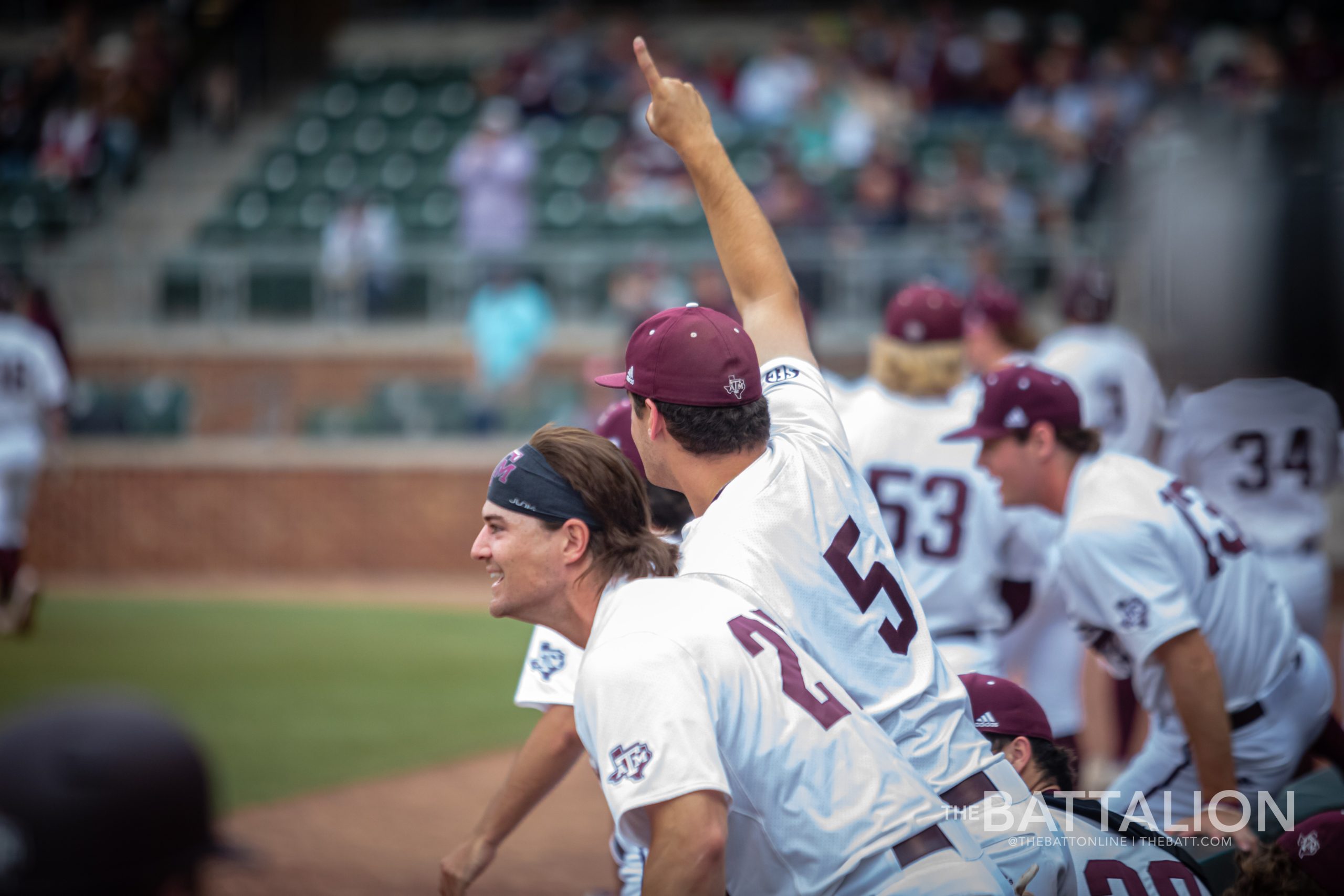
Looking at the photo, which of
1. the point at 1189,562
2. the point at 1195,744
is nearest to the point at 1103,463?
the point at 1189,562

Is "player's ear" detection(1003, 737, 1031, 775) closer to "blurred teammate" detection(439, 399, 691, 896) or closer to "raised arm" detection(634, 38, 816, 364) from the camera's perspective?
"blurred teammate" detection(439, 399, 691, 896)

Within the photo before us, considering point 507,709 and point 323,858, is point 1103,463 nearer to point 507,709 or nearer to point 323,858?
point 323,858

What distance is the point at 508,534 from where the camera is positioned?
2.63 meters

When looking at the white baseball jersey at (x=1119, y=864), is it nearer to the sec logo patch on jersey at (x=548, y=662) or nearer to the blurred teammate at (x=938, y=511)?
the sec logo patch on jersey at (x=548, y=662)

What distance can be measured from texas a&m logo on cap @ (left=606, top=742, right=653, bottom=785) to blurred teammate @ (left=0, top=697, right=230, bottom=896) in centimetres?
70

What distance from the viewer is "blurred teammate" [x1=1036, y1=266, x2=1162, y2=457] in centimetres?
591

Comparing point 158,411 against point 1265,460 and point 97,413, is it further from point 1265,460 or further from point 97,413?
point 1265,460

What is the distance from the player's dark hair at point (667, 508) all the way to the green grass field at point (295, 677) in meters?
3.00

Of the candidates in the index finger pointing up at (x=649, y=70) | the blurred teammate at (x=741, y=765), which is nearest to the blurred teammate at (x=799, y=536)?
the blurred teammate at (x=741, y=765)

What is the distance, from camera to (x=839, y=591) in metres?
2.62

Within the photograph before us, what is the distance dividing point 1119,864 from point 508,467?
1.56 m

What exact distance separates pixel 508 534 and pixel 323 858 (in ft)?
10.8

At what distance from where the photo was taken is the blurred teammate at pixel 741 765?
2111 millimetres

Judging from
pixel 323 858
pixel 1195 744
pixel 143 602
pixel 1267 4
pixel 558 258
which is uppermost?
pixel 1267 4
